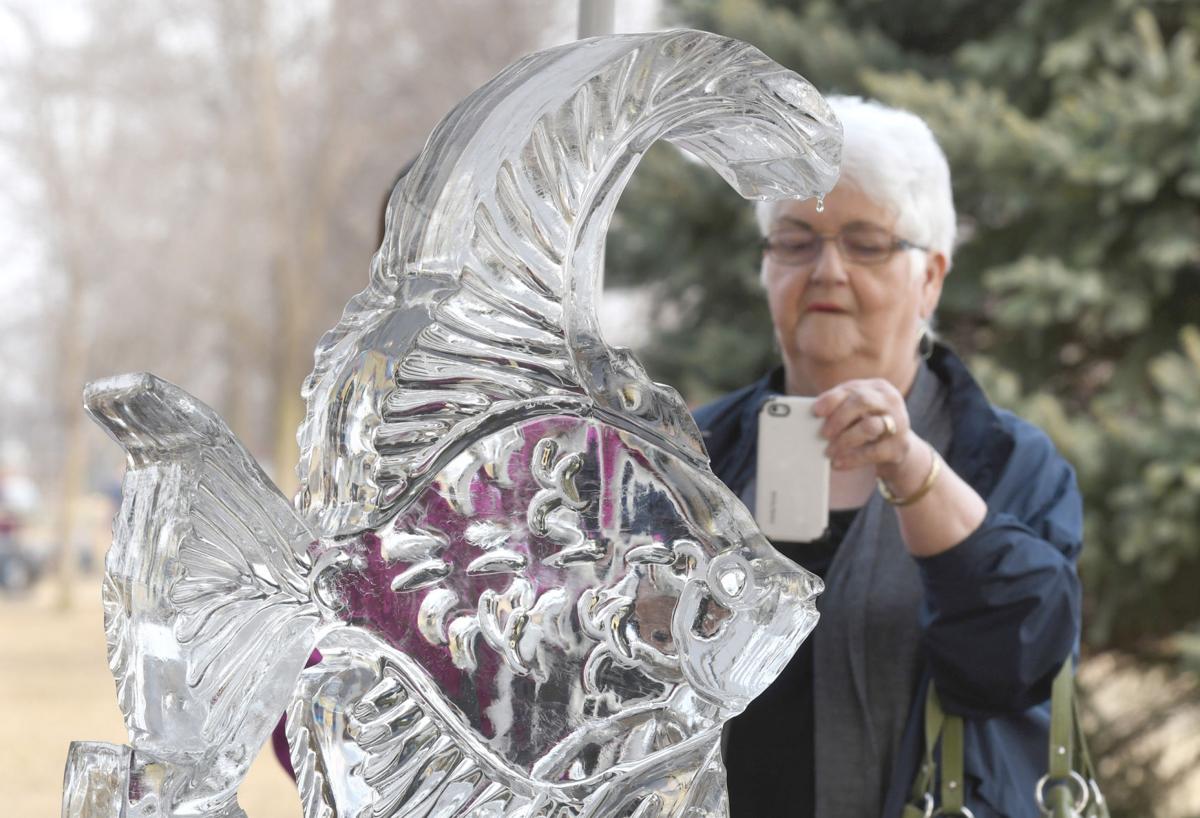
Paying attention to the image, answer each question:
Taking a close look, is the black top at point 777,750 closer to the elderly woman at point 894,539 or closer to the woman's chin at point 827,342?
the elderly woman at point 894,539

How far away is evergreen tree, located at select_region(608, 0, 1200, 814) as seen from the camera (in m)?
3.08

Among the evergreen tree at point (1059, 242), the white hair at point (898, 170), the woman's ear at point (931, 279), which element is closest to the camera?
the white hair at point (898, 170)

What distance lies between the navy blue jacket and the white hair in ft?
0.59

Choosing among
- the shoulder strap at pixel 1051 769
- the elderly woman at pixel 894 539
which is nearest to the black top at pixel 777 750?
the elderly woman at pixel 894 539

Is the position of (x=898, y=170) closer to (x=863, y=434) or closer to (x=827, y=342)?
(x=827, y=342)

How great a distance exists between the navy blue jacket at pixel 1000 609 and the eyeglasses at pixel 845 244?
0.20 meters

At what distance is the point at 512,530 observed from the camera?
0.62 meters

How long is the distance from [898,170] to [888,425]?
29 cm

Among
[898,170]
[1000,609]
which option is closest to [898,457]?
[1000,609]

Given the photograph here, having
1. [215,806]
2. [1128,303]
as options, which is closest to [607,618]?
[215,806]

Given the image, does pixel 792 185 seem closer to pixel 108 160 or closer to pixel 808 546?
pixel 808 546

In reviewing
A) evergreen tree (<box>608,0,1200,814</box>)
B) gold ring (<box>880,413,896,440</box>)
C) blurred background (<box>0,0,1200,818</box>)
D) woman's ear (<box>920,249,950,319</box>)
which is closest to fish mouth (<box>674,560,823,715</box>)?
gold ring (<box>880,413,896,440</box>)

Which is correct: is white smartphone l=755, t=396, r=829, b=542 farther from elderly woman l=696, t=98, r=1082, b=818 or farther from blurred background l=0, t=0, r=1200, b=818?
blurred background l=0, t=0, r=1200, b=818

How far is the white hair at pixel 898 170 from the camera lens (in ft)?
4.12
